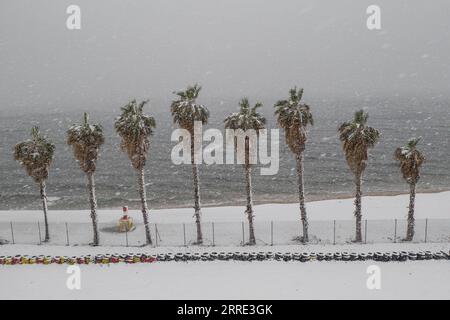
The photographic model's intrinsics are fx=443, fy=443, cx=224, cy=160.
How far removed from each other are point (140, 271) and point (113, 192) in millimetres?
46182

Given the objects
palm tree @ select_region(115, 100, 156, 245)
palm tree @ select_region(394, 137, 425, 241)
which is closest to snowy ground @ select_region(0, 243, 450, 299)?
palm tree @ select_region(394, 137, 425, 241)

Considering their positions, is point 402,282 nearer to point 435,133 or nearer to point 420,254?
point 420,254

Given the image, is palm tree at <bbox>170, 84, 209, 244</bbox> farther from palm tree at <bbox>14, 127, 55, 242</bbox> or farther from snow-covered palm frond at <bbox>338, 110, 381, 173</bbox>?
palm tree at <bbox>14, 127, 55, 242</bbox>

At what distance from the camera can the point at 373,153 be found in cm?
10850

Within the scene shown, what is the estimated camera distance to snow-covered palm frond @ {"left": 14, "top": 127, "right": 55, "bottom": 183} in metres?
43.4

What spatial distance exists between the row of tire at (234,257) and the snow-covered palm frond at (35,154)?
8.53 m

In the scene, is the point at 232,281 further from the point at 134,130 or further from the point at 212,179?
the point at 212,179

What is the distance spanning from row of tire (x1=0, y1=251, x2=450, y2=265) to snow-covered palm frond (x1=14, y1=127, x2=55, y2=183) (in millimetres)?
8526

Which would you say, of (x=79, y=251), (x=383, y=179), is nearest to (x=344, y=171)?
(x=383, y=179)

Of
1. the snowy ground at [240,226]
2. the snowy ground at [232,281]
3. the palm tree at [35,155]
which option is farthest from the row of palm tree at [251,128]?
the snowy ground at [232,281]

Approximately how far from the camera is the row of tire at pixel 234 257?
127 feet

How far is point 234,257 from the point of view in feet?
130

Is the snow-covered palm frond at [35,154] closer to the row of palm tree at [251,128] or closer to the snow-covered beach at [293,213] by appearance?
the row of palm tree at [251,128]

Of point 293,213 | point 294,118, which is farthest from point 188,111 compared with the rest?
point 293,213
